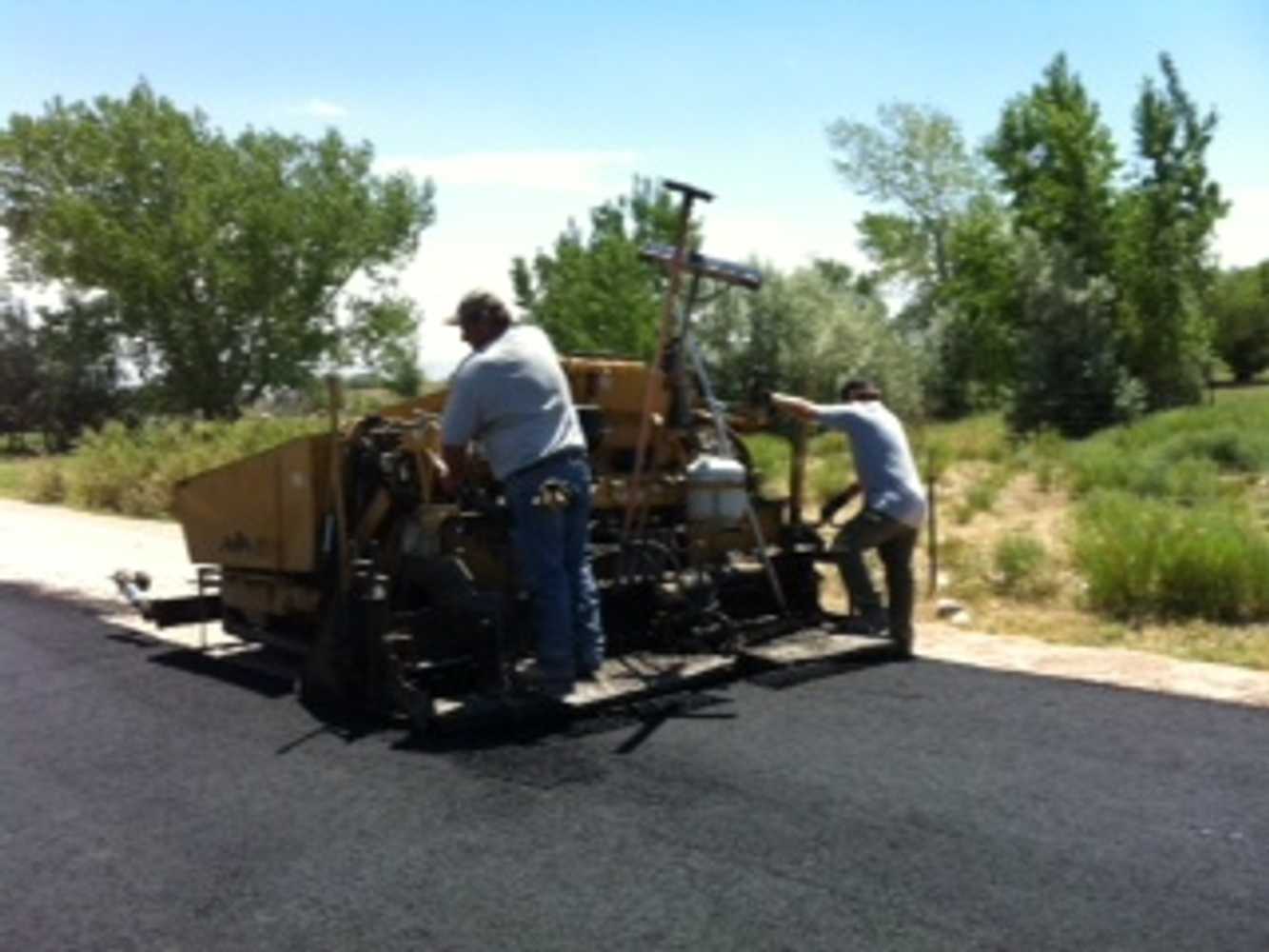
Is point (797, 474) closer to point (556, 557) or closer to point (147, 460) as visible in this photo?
point (556, 557)

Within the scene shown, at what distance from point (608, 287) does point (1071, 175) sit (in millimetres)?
12874

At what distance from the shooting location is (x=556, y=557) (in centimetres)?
575

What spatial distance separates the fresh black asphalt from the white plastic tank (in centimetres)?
88

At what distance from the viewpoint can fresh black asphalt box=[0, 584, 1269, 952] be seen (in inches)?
145

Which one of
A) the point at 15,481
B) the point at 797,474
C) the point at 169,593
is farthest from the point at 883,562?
the point at 15,481

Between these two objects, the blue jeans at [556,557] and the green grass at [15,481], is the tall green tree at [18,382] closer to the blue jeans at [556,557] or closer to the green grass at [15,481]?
the green grass at [15,481]

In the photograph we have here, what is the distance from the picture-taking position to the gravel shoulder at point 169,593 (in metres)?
6.43

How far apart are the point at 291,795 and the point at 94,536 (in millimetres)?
10558

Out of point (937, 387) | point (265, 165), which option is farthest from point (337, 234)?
point (937, 387)

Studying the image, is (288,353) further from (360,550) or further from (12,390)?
(360,550)

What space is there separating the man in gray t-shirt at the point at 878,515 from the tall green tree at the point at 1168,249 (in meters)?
28.4

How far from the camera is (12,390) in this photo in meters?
47.2

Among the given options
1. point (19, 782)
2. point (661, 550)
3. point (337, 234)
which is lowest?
point (19, 782)

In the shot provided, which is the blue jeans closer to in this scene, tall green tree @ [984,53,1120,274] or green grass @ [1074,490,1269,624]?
green grass @ [1074,490,1269,624]
